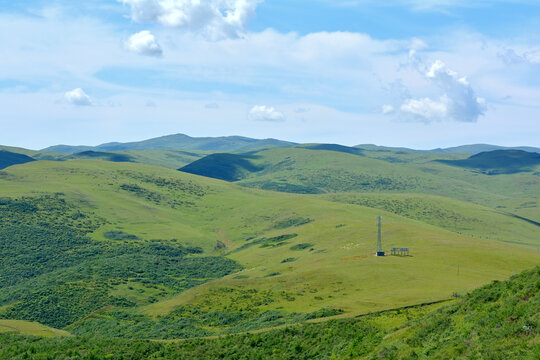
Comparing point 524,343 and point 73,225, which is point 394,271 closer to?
point 524,343

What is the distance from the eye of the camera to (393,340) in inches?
1331

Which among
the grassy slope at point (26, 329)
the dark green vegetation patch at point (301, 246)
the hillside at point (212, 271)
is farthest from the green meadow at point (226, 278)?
the dark green vegetation patch at point (301, 246)

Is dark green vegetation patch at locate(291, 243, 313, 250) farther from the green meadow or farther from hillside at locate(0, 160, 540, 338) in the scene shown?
the green meadow

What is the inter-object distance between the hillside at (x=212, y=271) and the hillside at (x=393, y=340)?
44.4ft

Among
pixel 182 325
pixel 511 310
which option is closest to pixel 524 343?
pixel 511 310

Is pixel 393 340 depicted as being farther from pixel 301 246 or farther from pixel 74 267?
pixel 74 267

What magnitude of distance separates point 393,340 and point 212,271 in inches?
4457

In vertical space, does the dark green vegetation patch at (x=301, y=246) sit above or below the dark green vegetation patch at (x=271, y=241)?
above

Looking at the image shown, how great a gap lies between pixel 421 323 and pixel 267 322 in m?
33.5

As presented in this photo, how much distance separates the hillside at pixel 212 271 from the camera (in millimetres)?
74875

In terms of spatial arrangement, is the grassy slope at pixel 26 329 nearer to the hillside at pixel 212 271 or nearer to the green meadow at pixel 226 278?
the green meadow at pixel 226 278

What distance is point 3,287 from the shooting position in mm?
129375

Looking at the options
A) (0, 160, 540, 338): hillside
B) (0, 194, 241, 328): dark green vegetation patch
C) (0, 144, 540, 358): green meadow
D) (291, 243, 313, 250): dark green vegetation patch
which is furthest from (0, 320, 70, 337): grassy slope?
(291, 243, 313, 250): dark green vegetation patch

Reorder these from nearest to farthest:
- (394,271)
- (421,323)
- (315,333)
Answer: (421,323) → (315,333) → (394,271)
